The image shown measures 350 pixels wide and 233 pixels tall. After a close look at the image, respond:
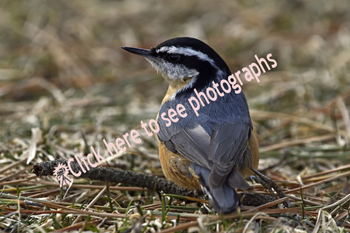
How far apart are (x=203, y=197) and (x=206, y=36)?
537cm

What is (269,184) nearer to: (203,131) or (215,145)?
(215,145)

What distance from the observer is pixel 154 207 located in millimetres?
3305

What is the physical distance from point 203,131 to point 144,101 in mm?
3162

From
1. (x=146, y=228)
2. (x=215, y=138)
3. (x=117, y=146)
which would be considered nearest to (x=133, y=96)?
(x=117, y=146)

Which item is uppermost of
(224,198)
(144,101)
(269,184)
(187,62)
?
(187,62)

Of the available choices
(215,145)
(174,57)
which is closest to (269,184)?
(215,145)

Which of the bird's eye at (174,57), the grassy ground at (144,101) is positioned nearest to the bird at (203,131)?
the bird's eye at (174,57)

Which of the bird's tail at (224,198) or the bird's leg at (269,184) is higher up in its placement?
the bird's tail at (224,198)

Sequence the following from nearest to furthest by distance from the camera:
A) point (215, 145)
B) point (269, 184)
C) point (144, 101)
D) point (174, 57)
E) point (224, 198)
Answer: point (224, 198) < point (215, 145) < point (269, 184) < point (174, 57) < point (144, 101)

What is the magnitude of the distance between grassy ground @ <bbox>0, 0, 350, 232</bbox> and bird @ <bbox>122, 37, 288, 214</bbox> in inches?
9.3

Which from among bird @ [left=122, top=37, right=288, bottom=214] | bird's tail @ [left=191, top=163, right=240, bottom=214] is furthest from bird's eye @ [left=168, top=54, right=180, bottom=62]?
bird's tail @ [left=191, top=163, right=240, bottom=214]

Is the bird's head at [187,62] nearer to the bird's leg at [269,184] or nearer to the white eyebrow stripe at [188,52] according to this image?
the white eyebrow stripe at [188,52]

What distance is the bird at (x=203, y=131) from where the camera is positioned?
9.29 feet

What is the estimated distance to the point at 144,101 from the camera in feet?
21.1
